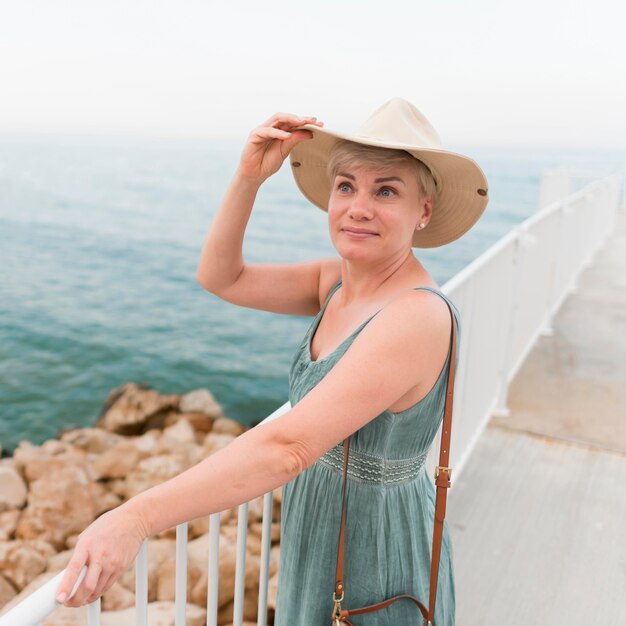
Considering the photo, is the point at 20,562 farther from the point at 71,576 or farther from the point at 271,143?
the point at 71,576

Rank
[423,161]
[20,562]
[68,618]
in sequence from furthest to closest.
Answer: [20,562]
[68,618]
[423,161]

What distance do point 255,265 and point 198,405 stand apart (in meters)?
9.02

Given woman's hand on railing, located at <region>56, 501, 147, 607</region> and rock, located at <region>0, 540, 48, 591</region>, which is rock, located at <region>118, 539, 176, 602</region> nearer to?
rock, located at <region>0, 540, 48, 591</region>

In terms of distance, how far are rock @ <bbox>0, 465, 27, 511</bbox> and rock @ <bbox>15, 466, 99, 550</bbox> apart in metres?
0.10

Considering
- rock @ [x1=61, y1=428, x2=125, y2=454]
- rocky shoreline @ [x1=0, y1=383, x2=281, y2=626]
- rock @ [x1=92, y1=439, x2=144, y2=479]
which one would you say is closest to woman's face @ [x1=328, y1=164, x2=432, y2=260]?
rocky shoreline @ [x1=0, y1=383, x2=281, y2=626]

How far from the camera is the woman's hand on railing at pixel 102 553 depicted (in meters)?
1.00

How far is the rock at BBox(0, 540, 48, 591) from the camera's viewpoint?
5.67 meters

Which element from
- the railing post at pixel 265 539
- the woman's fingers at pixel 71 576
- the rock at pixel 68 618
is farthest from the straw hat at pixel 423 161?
the rock at pixel 68 618

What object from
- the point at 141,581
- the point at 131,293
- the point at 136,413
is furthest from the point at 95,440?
the point at 131,293

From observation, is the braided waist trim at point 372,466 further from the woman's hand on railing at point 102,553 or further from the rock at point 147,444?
the rock at point 147,444

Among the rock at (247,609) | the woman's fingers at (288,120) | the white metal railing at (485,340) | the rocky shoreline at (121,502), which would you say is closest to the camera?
the white metal railing at (485,340)

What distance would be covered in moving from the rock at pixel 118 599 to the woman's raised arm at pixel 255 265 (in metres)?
3.42

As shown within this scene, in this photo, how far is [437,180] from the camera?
1532 millimetres

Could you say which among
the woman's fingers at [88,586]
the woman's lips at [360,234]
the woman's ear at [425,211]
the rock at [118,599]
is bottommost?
the rock at [118,599]
